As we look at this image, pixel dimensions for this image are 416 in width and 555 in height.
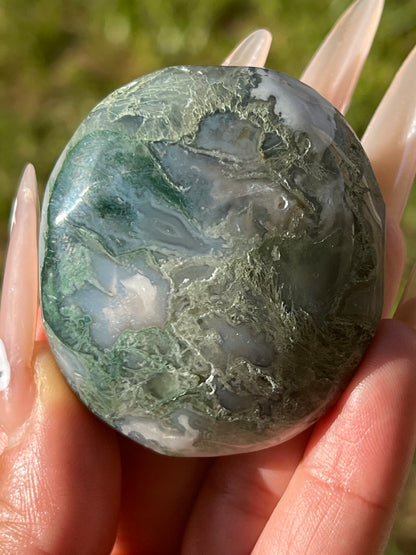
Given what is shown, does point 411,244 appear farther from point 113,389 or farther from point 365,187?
point 113,389

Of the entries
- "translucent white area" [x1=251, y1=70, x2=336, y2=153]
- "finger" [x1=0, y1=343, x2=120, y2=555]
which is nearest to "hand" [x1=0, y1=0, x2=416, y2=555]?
"finger" [x1=0, y1=343, x2=120, y2=555]

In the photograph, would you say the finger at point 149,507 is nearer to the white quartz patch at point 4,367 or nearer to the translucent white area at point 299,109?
the white quartz patch at point 4,367

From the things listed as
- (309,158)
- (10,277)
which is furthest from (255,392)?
(10,277)

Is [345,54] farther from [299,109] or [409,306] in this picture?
[409,306]

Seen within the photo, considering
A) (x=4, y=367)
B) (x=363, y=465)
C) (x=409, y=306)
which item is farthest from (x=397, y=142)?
(x=4, y=367)

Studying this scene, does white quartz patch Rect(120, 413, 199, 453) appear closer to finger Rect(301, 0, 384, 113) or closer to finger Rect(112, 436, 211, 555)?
finger Rect(112, 436, 211, 555)

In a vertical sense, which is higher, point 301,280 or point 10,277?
point 301,280
